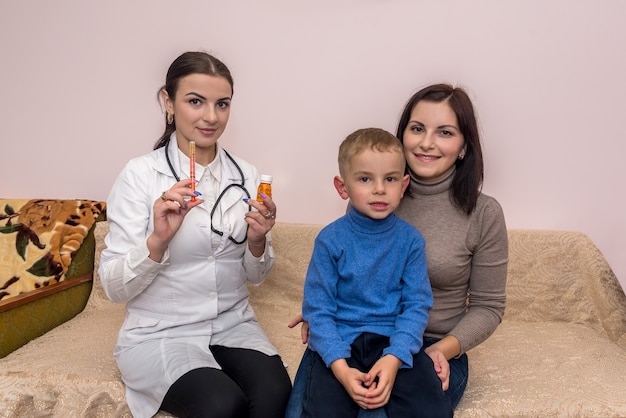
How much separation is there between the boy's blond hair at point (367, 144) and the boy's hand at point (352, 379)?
17.6 inches

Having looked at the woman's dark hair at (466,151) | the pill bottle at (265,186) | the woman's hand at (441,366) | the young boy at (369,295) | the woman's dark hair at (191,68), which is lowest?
the woman's hand at (441,366)

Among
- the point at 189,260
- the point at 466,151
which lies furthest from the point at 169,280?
the point at 466,151

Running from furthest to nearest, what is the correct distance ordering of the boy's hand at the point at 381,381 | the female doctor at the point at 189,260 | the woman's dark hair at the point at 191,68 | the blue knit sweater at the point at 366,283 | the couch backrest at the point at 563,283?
the couch backrest at the point at 563,283 → the woman's dark hair at the point at 191,68 → the female doctor at the point at 189,260 → the blue knit sweater at the point at 366,283 → the boy's hand at the point at 381,381

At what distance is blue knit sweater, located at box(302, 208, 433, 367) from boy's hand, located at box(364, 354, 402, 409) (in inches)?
3.2

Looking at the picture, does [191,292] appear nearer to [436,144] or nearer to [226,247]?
[226,247]

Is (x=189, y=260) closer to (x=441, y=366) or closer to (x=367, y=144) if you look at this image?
(x=367, y=144)

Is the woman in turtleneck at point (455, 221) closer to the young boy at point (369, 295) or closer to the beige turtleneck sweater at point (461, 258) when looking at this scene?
the beige turtleneck sweater at point (461, 258)

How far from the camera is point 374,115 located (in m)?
2.09

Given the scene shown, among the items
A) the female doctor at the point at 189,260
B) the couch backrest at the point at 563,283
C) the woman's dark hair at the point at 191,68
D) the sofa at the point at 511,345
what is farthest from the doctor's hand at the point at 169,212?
the couch backrest at the point at 563,283

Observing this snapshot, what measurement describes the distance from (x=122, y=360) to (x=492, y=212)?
1047mm

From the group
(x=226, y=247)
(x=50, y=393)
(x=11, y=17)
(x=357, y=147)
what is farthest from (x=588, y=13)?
(x=11, y=17)

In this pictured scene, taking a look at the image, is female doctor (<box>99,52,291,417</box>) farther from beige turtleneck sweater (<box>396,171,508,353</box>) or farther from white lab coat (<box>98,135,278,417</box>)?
beige turtleneck sweater (<box>396,171,508,353</box>)

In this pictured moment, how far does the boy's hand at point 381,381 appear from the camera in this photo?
1088 millimetres

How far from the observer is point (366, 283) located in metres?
1.20
